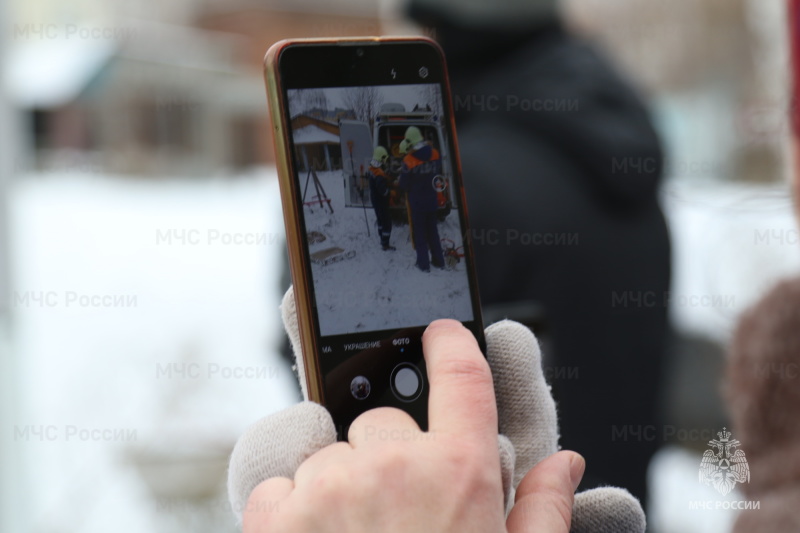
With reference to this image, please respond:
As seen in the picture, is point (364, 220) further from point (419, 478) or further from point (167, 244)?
point (167, 244)

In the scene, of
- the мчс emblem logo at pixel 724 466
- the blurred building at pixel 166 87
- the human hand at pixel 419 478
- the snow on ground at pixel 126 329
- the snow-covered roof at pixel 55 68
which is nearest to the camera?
the human hand at pixel 419 478

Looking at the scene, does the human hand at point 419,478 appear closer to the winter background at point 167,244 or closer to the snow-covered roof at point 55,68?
the winter background at point 167,244

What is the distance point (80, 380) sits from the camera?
4.67 feet

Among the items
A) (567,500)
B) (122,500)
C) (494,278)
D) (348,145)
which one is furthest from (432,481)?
(122,500)

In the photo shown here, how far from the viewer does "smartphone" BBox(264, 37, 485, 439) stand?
0.47m

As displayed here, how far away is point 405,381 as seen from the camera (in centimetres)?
47

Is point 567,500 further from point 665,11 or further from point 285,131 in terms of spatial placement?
point 665,11

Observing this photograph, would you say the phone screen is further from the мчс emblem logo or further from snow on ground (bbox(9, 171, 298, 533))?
snow on ground (bbox(9, 171, 298, 533))

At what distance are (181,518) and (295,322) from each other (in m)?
0.73

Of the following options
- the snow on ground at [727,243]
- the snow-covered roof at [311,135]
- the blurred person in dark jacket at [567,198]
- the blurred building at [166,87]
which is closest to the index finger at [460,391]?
the snow-covered roof at [311,135]

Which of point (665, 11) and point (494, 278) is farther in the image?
point (665, 11)

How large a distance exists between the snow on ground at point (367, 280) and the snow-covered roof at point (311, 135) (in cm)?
2

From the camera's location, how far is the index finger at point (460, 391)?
1.33 ft

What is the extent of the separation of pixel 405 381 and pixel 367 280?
0.06 m
